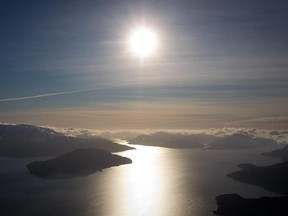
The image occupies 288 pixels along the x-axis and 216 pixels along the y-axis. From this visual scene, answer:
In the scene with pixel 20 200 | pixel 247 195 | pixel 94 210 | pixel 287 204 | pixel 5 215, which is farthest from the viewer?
pixel 247 195

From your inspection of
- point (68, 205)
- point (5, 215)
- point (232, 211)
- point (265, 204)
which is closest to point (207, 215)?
point (232, 211)

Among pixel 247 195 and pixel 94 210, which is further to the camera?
pixel 247 195

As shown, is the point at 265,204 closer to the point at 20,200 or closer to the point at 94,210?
the point at 94,210

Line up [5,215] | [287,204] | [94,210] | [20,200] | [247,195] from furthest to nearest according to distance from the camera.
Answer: [247,195] < [20,200] < [94,210] < [5,215] < [287,204]

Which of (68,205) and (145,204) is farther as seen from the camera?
(145,204)

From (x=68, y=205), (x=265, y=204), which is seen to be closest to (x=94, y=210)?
(x=68, y=205)

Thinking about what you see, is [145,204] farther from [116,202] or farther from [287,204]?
[287,204]
